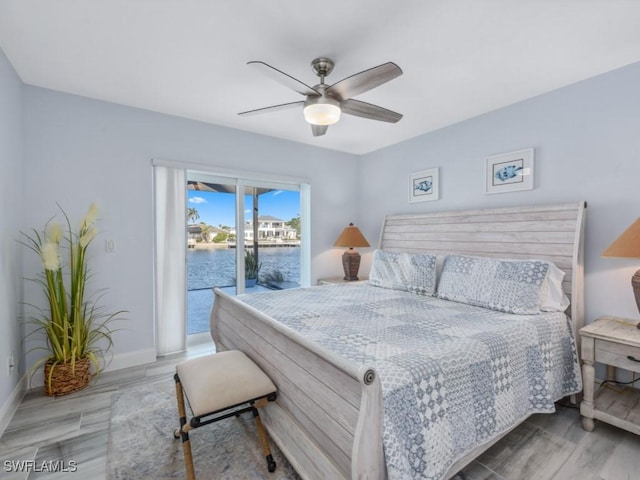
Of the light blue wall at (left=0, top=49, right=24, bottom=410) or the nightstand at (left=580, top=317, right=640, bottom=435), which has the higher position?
the light blue wall at (left=0, top=49, right=24, bottom=410)

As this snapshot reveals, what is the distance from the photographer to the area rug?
64.9 inches

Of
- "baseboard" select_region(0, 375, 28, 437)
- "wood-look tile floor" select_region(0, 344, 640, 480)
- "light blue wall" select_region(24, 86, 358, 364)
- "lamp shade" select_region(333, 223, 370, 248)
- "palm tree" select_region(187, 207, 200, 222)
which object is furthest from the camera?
"lamp shade" select_region(333, 223, 370, 248)

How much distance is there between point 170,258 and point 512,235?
10.8 ft

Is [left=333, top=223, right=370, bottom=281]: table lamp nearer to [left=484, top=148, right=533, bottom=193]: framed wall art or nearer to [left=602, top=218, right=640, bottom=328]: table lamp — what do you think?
[left=484, top=148, right=533, bottom=193]: framed wall art

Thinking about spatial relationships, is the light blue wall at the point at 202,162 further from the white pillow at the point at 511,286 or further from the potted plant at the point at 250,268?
the potted plant at the point at 250,268

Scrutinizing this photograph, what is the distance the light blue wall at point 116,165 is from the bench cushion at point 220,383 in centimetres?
151

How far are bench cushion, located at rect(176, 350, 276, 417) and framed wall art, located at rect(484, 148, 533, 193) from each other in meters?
2.66

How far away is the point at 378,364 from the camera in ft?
4.35

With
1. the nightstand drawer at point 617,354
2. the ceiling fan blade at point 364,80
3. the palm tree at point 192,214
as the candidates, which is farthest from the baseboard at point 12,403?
the nightstand drawer at point 617,354

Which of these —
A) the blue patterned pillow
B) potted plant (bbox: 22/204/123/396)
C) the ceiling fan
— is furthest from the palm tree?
the blue patterned pillow

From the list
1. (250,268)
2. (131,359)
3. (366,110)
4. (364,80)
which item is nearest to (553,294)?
(366,110)

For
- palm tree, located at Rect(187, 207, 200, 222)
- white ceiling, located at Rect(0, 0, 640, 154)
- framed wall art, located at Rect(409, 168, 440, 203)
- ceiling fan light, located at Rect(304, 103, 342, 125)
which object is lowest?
palm tree, located at Rect(187, 207, 200, 222)

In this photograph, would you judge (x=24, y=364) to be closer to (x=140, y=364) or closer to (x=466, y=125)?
(x=140, y=364)

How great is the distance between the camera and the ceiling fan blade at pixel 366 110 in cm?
215
